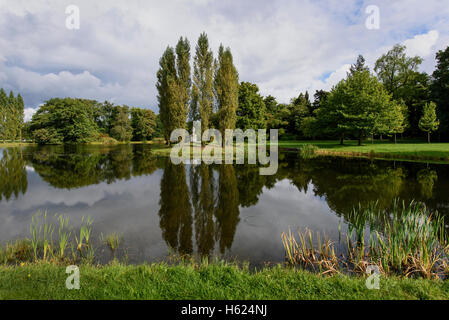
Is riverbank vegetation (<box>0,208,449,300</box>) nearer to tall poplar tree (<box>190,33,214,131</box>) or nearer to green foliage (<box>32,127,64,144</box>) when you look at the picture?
tall poplar tree (<box>190,33,214,131</box>)

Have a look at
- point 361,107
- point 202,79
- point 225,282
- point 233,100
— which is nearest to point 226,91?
point 233,100

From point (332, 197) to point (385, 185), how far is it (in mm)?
3779

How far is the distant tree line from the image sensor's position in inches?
2109

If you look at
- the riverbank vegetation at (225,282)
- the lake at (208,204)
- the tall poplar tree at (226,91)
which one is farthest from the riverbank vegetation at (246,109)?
the riverbank vegetation at (225,282)

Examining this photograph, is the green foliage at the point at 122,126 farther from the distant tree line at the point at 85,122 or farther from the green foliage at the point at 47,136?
the green foliage at the point at 47,136

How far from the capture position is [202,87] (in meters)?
30.4

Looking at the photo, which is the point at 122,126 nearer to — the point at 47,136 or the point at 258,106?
the point at 47,136

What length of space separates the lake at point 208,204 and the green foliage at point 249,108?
2854cm

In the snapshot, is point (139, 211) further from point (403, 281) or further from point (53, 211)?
point (403, 281)

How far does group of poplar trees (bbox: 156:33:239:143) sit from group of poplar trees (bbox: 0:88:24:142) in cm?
4475

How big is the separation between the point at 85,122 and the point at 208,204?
61795mm

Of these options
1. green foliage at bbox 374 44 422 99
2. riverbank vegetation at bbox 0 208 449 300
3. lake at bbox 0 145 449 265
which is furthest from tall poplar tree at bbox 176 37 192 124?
green foliage at bbox 374 44 422 99

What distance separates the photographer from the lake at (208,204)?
5.20 metres

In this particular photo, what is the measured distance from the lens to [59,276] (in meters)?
3.27
